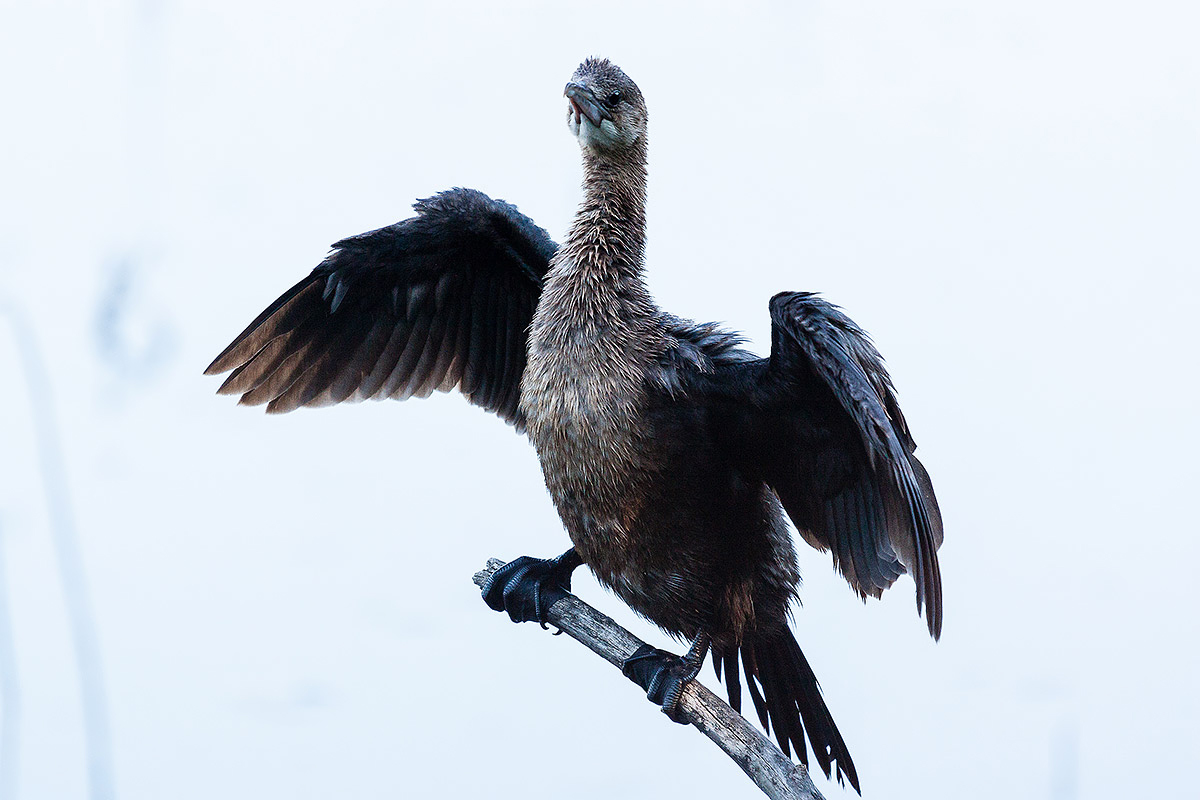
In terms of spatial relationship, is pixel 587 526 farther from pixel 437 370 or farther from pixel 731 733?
pixel 437 370

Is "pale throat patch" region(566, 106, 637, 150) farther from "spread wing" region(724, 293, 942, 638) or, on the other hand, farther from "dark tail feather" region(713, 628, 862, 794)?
"dark tail feather" region(713, 628, 862, 794)

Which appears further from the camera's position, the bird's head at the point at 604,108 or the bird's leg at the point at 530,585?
the bird's leg at the point at 530,585

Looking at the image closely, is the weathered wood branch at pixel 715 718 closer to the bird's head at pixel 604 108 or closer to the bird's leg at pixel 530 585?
the bird's leg at pixel 530 585

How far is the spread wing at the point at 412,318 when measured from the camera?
2.28m

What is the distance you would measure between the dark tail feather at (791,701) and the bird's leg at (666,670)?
0.13 metres

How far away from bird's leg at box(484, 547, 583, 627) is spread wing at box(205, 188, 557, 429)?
1.06 feet

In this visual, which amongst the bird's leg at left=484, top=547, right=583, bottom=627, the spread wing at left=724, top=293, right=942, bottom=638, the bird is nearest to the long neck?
the bird

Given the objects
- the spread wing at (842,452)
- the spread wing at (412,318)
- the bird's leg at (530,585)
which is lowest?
the bird's leg at (530,585)

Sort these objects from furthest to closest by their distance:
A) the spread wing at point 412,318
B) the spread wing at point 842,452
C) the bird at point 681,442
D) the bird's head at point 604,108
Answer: the spread wing at point 412,318, the bird's head at point 604,108, the bird at point 681,442, the spread wing at point 842,452

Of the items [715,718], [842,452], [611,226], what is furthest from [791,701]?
[611,226]

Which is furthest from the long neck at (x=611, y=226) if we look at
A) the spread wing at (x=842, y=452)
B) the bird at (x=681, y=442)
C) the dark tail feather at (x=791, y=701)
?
the dark tail feather at (x=791, y=701)

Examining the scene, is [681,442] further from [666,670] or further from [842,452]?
[666,670]

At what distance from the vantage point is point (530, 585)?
2.30 metres

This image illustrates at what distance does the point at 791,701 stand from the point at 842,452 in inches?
22.2
